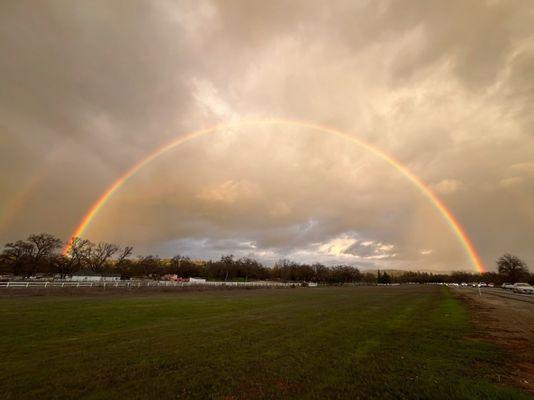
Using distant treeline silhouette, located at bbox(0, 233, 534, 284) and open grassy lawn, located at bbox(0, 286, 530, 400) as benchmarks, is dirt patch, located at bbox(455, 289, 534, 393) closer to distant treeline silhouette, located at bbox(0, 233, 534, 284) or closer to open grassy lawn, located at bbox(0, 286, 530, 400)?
open grassy lawn, located at bbox(0, 286, 530, 400)

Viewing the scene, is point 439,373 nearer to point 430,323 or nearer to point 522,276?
point 430,323

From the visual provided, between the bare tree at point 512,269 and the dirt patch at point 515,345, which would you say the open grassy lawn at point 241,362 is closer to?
the dirt patch at point 515,345

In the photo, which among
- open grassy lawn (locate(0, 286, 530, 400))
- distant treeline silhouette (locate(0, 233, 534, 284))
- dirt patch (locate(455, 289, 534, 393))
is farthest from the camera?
distant treeline silhouette (locate(0, 233, 534, 284))

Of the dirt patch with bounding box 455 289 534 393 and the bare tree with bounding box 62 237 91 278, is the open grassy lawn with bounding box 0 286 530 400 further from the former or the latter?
the bare tree with bounding box 62 237 91 278

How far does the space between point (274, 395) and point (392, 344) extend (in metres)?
8.18

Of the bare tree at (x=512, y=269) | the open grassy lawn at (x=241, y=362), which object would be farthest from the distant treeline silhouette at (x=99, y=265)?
the open grassy lawn at (x=241, y=362)

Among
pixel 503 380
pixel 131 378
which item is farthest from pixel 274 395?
pixel 503 380

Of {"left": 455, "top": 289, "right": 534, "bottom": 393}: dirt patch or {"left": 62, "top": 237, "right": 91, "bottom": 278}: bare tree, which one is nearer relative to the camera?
{"left": 455, "top": 289, "right": 534, "bottom": 393}: dirt patch

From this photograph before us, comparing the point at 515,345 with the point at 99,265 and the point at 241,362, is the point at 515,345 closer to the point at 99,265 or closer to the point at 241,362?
the point at 241,362

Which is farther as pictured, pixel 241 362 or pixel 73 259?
pixel 73 259

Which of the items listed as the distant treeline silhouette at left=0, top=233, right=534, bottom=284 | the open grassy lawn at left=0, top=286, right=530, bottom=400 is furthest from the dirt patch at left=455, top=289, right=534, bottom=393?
the distant treeline silhouette at left=0, top=233, right=534, bottom=284

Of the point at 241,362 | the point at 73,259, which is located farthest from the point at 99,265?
the point at 241,362

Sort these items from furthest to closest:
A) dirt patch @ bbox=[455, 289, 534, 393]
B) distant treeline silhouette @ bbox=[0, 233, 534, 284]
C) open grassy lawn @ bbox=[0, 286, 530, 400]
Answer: distant treeline silhouette @ bbox=[0, 233, 534, 284], dirt patch @ bbox=[455, 289, 534, 393], open grassy lawn @ bbox=[0, 286, 530, 400]

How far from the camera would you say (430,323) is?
21.0 metres
